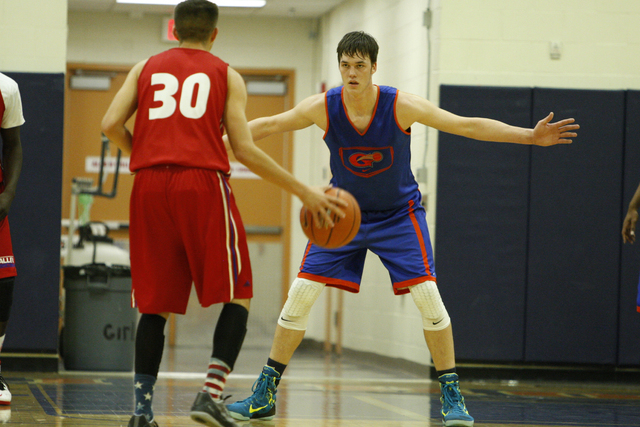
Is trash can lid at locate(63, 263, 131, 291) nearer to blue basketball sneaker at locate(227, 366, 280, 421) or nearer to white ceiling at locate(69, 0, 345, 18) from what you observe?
blue basketball sneaker at locate(227, 366, 280, 421)

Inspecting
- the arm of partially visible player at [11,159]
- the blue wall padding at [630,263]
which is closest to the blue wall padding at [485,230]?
the blue wall padding at [630,263]

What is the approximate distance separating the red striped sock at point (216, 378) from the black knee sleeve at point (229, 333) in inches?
0.8

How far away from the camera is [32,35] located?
20.2 feet

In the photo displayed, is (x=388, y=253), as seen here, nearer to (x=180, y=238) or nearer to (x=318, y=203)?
(x=318, y=203)

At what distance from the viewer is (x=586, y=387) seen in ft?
20.5

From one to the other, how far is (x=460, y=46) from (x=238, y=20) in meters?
3.70

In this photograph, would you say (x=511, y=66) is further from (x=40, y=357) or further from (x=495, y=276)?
(x=40, y=357)

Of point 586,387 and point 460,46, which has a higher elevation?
point 460,46

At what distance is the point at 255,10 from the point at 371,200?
17.7 ft

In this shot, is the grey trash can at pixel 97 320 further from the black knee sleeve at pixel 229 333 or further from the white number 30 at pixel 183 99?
the white number 30 at pixel 183 99

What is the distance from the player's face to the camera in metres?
4.03

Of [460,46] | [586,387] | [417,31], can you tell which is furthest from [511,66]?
[586,387]

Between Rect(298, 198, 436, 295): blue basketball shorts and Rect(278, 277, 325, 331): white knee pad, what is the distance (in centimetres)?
4

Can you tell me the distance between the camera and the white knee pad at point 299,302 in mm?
4172
